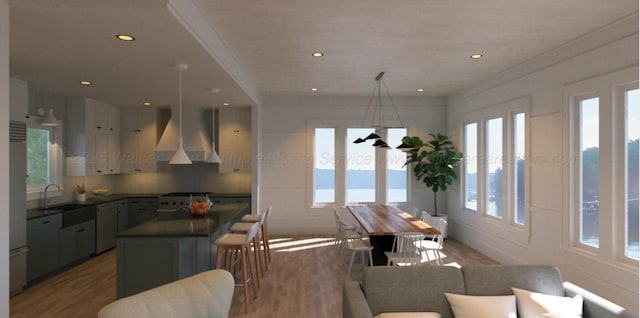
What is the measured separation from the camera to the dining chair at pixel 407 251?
4242 mm

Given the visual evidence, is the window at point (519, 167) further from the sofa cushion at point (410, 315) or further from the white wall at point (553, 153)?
the sofa cushion at point (410, 315)

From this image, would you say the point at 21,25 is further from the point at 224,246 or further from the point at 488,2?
the point at 488,2

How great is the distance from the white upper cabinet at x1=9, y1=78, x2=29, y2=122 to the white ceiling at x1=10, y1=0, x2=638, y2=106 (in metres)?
0.15

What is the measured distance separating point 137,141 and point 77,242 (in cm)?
247

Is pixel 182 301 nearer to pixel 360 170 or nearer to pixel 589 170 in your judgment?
pixel 589 170

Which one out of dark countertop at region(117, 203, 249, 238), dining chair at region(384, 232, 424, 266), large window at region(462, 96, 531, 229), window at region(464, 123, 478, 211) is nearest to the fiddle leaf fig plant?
window at region(464, 123, 478, 211)

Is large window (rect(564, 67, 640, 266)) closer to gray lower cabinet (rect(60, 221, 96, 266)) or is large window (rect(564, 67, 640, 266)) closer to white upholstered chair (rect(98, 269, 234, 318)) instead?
white upholstered chair (rect(98, 269, 234, 318))

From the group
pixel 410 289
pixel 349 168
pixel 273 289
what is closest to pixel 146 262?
pixel 273 289

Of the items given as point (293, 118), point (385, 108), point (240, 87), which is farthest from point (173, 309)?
point (385, 108)

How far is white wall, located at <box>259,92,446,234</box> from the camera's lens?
7801mm

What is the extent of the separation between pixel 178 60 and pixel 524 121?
4.66m

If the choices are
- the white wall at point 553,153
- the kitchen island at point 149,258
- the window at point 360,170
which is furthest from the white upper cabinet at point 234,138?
the white wall at point 553,153

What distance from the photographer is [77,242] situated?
5.50 m

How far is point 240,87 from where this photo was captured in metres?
5.32
